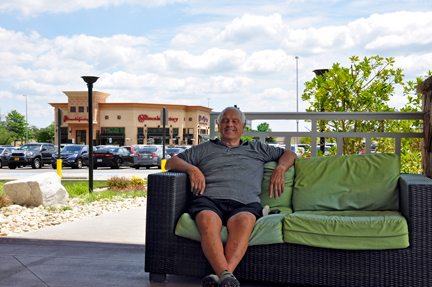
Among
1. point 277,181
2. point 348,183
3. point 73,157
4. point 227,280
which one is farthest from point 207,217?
point 73,157

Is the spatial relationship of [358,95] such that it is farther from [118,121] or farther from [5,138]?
[5,138]

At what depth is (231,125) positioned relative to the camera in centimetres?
384

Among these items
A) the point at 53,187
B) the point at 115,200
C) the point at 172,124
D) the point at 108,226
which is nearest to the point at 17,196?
the point at 53,187

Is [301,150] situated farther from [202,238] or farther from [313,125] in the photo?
[202,238]

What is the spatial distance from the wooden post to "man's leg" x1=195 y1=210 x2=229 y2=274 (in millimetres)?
2581

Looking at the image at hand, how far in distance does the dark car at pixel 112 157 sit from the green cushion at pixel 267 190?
18952 millimetres

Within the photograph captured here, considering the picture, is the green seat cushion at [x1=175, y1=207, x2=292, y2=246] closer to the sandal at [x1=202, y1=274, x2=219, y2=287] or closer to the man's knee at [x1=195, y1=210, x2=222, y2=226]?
the man's knee at [x1=195, y1=210, x2=222, y2=226]

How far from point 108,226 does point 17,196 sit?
2.88 m

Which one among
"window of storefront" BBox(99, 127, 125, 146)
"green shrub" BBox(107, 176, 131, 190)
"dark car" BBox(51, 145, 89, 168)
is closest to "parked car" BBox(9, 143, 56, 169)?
"dark car" BBox(51, 145, 89, 168)

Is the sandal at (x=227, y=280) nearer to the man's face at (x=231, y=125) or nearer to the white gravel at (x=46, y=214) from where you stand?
the man's face at (x=231, y=125)

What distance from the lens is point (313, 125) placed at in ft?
16.4

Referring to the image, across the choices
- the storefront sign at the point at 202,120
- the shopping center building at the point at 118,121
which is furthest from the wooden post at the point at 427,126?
the storefront sign at the point at 202,120

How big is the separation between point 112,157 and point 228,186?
63.5ft

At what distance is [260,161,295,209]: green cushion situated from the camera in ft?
12.8
